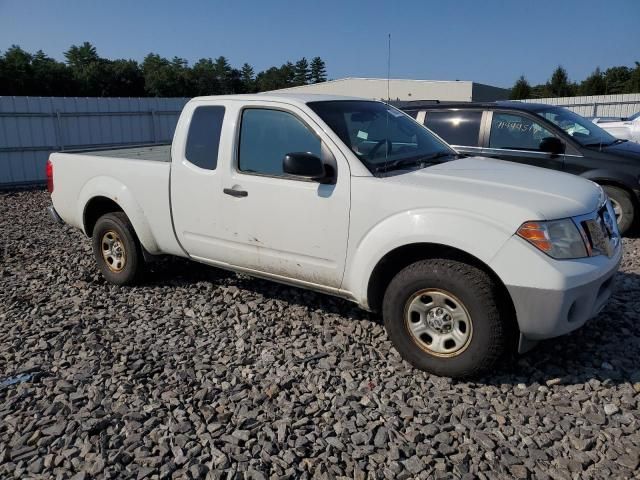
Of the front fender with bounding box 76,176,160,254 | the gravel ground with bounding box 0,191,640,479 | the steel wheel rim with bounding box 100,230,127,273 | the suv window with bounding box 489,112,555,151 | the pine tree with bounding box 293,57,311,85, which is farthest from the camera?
the pine tree with bounding box 293,57,311,85

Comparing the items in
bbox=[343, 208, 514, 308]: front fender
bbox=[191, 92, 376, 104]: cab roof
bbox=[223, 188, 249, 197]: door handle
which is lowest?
bbox=[343, 208, 514, 308]: front fender

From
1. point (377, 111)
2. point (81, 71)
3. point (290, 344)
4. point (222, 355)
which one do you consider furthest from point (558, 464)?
point (81, 71)

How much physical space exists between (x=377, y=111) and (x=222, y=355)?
2.35m

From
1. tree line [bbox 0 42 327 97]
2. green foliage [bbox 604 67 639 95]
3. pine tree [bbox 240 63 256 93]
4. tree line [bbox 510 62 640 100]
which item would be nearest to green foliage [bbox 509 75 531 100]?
tree line [bbox 510 62 640 100]

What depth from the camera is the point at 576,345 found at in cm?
396

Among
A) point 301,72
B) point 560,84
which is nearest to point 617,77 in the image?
point 560,84

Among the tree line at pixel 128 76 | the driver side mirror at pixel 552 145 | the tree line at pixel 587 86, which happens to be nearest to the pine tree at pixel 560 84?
the tree line at pixel 587 86

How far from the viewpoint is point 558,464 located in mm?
2730

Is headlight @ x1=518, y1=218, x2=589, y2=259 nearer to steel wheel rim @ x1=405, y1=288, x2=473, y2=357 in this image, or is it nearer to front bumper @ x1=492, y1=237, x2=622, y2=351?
front bumper @ x1=492, y1=237, x2=622, y2=351

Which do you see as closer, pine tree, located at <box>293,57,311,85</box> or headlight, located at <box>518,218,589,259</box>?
headlight, located at <box>518,218,589,259</box>

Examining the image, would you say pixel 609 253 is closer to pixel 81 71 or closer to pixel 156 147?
pixel 156 147

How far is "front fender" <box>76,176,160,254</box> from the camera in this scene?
5.02 m

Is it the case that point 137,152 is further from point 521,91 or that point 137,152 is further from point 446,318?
point 521,91

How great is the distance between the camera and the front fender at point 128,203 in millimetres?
5020
